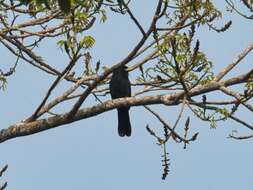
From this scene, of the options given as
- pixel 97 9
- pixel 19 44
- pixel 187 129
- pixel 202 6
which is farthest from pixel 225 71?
pixel 19 44

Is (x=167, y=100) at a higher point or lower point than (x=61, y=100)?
lower

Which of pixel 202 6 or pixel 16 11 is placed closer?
pixel 202 6

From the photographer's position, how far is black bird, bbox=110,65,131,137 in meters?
9.38

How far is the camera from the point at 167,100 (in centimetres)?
597

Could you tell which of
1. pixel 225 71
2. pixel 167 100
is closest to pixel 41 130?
pixel 167 100

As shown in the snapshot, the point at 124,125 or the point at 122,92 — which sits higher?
the point at 122,92

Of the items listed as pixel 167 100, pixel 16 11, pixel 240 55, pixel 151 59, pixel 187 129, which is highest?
pixel 16 11

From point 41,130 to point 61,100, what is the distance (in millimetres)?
473

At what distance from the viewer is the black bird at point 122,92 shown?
938 centimetres

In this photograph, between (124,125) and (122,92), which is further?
(122,92)

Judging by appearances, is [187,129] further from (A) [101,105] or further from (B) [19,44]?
(B) [19,44]

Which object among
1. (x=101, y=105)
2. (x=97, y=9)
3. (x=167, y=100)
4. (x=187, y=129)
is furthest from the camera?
(x=97, y=9)

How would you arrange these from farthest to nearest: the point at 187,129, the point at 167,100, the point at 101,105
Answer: the point at 101,105, the point at 167,100, the point at 187,129

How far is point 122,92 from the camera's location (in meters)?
9.73
